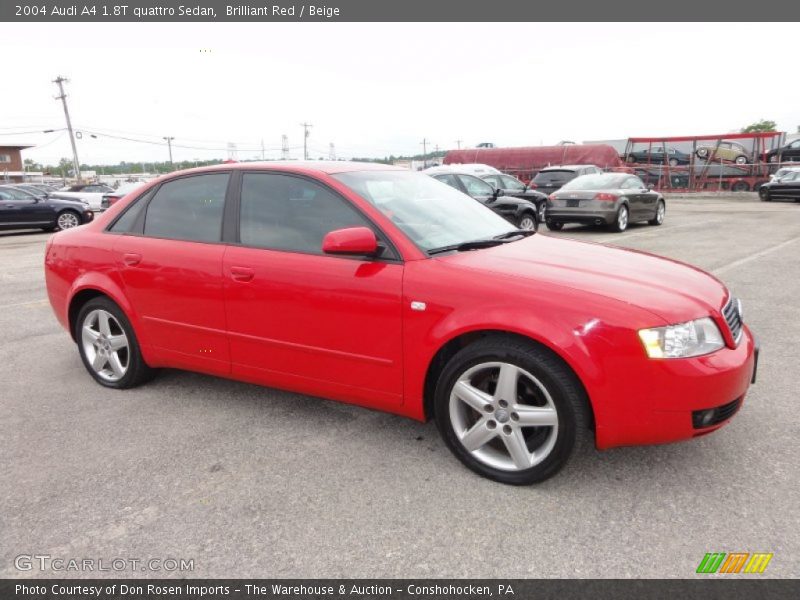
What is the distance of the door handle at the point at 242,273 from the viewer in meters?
3.32

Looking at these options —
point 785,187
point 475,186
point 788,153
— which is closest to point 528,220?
point 475,186

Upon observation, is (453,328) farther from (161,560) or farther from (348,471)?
(161,560)

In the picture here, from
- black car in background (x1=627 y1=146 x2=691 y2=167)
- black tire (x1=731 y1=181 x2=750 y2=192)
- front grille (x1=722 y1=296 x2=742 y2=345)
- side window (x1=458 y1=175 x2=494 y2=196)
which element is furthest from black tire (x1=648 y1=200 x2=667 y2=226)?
black car in background (x1=627 y1=146 x2=691 y2=167)

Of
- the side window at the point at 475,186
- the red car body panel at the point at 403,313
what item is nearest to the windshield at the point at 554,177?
the side window at the point at 475,186

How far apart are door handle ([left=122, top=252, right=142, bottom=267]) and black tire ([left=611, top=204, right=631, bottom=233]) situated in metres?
11.5

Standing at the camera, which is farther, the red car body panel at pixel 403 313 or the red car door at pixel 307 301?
the red car door at pixel 307 301

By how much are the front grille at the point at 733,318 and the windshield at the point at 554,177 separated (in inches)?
598

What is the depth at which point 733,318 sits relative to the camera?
296 cm

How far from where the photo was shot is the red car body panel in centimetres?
253

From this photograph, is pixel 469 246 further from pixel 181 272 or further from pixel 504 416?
pixel 181 272

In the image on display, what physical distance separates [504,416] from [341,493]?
33.3 inches

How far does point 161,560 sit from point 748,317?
5498mm

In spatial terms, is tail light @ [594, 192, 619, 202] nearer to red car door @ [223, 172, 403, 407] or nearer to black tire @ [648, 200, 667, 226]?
black tire @ [648, 200, 667, 226]

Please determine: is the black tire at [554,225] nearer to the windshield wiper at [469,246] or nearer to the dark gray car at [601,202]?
the dark gray car at [601,202]
